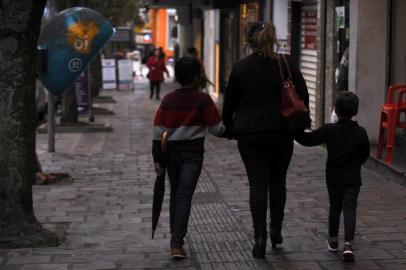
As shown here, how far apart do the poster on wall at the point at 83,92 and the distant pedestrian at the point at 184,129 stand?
12363 millimetres

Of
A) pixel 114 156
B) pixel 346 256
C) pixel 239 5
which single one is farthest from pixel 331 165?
pixel 239 5

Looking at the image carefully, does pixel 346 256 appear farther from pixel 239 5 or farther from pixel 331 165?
pixel 239 5

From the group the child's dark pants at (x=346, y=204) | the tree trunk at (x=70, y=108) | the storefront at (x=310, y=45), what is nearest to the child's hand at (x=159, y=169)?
the child's dark pants at (x=346, y=204)

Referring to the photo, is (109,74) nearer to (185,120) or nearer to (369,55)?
(369,55)

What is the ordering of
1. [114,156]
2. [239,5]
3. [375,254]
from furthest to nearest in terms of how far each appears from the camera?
[239,5] → [114,156] → [375,254]

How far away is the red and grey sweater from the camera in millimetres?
6023

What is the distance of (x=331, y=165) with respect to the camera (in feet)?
20.0

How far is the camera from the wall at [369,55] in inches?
437

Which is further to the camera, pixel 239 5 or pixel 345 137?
pixel 239 5

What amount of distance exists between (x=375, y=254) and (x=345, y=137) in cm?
97

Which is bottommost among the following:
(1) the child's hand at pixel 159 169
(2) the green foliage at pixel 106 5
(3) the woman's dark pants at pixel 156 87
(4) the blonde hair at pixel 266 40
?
(3) the woman's dark pants at pixel 156 87

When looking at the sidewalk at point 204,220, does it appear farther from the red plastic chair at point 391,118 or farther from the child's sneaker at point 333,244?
the red plastic chair at point 391,118

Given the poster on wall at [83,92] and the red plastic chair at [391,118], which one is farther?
the poster on wall at [83,92]

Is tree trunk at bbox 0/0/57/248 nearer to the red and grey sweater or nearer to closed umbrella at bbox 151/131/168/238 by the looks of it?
closed umbrella at bbox 151/131/168/238
